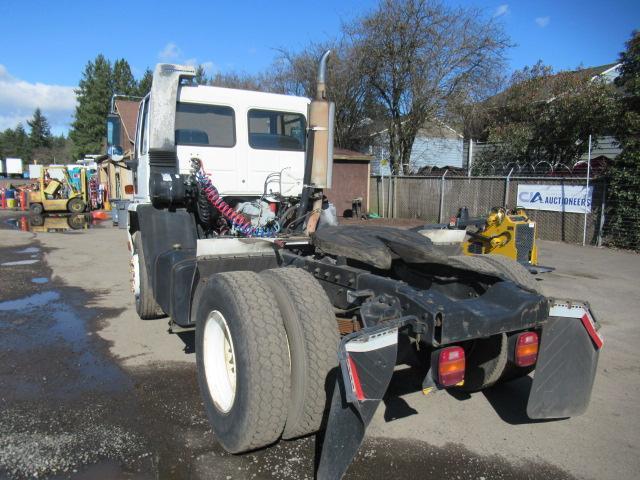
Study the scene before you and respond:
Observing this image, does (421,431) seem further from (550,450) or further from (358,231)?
(358,231)

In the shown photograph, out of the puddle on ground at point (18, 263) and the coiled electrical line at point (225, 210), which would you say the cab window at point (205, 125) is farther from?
the puddle on ground at point (18, 263)

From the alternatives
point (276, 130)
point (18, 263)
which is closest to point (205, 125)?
point (276, 130)

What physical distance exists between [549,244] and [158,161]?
36.0 feet

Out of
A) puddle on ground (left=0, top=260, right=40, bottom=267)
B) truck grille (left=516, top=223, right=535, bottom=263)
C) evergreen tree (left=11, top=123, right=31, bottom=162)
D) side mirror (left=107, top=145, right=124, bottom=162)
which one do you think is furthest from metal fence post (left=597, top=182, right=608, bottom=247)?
evergreen tree (left=11, top=123, right=31, bottom=162)

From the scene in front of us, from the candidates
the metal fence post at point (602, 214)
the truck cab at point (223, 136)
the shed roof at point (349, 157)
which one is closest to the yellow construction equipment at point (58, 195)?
the shed roof at point (349, 157)

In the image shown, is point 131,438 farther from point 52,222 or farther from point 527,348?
point 52,222

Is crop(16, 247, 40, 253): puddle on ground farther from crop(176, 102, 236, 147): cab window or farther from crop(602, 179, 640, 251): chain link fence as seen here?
crop(602, 179, 640, 251): chain link fence

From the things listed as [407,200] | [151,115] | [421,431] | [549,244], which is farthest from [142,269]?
[407,200]

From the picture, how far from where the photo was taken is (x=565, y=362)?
117 inches

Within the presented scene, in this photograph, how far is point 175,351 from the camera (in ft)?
16.8

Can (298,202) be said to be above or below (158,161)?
below

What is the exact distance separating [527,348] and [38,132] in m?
114

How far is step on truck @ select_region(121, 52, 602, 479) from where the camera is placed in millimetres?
2516

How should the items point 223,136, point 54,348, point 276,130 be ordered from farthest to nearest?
point 276,130 → point 223,136 → point 54,348
